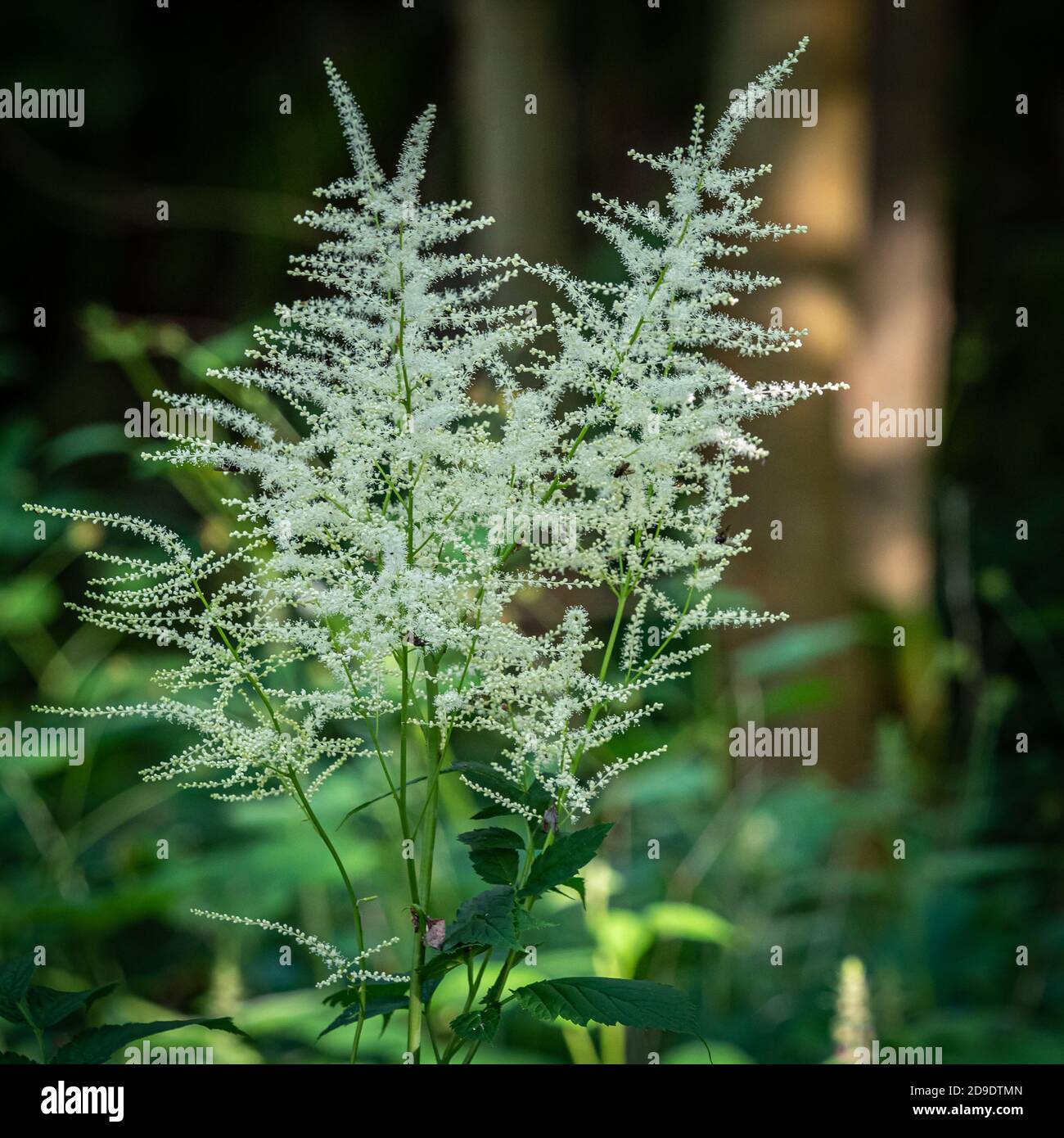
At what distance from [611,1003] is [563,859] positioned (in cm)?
12

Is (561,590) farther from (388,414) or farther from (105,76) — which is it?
(105,76)

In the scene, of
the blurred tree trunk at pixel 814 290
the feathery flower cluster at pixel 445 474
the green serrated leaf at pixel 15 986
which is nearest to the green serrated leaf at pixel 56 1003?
the green serrated leaf at pixel 15 986

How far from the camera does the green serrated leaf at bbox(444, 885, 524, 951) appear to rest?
881 millimetres

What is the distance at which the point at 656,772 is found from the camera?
2701 mm

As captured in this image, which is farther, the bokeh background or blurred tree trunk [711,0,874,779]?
blurred tree trunk [711,0,874,779]

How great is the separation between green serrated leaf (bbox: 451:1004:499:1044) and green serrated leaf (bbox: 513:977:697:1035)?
0.03 m

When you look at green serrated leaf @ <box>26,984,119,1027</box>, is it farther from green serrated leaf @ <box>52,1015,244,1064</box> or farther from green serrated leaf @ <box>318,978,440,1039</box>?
green serrated leaf @ <box>318,978,440,1039</box>

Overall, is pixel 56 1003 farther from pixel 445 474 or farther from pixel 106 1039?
pixel 445 474

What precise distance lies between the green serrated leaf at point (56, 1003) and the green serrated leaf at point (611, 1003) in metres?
0.37

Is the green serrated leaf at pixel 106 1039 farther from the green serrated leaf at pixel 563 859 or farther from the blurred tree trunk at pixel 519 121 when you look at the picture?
the blurred tree trunk at pixel 519 121

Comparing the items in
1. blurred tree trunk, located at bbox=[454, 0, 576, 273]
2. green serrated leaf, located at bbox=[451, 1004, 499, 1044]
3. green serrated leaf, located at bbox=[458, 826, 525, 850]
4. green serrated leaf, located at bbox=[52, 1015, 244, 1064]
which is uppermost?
blurred tree trunk, located at bbox=[454, 0, 576, 273]

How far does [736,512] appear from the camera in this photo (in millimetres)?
3406

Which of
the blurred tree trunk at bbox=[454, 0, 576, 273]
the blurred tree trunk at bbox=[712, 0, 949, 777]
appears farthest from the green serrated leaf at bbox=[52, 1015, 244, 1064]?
the blurred tree trunk at bbox=[454, 0, 576, 273]

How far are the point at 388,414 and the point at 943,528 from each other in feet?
13.3
